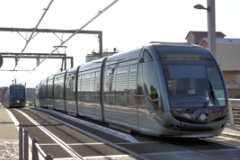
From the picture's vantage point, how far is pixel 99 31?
28672 mm

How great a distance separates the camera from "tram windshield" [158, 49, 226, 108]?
36.7 feet

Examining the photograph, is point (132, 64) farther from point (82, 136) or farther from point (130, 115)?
point (82, 136)

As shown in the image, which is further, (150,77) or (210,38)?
(210,38)

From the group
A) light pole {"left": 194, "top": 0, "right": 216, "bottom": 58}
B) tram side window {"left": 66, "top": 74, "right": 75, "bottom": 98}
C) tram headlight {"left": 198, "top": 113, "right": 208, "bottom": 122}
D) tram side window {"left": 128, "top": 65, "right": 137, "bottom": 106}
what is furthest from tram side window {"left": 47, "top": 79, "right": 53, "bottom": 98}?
tram headlight {"left": 198, "top": 113, "right": 208, "bottom": 122}

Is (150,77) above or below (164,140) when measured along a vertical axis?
above

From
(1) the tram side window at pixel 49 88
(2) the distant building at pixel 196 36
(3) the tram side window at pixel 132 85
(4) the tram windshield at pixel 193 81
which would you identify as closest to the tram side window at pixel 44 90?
(1) the tram side window at pixel 49 88

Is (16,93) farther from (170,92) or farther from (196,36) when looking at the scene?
(196,36)

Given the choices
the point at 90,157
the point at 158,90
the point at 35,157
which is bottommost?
the point at 90,157

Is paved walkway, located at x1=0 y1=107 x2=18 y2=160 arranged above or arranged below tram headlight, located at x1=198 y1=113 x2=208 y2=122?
below

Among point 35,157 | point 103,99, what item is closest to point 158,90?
point 103,99

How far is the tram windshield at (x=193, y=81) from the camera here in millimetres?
11172

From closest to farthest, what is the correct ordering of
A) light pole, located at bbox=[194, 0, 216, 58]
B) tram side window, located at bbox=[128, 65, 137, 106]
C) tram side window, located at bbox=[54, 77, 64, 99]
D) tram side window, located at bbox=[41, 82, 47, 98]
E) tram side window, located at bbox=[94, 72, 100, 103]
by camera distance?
tram side window, located at bbox=[128, 65, 137, 106], light pole, located at bbox=[194, 0, 216, 58], tram side window, located at bbox=[94, 72, 100, 103], tram side window, located at bbox=[54, 77, 64, 99], tram side window, located at bbox=[41, 82, 47, 98]

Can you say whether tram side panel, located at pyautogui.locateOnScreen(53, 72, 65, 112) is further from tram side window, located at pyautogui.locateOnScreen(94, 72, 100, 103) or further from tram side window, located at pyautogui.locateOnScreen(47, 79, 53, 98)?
tram side window, located at pyautogui.locateOnScreen(94, 72, 100, 103)

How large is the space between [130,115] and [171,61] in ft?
8.04
